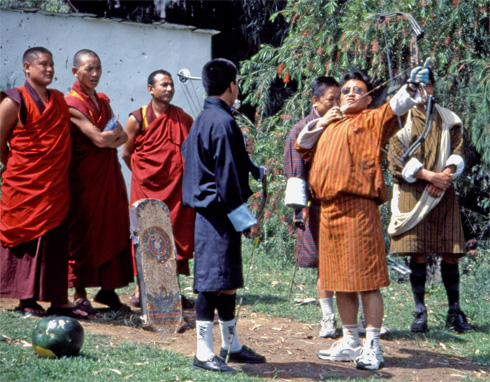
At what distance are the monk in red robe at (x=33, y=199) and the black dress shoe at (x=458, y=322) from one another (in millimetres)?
2970

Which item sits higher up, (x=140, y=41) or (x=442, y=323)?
(x=140, y=41)

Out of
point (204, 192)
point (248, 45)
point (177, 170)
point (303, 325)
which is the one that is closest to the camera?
point (204, 192)

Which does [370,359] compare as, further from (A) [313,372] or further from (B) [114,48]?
(B) [114,48]

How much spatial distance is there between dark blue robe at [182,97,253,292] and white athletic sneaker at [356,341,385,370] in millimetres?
889

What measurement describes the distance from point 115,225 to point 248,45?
721cm

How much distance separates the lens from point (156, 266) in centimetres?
562

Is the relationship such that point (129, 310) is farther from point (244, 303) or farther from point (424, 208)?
point (424, 208)

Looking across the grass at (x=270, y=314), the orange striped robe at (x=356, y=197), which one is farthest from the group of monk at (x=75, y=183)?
the orange striped robe at (x=356, y=197)

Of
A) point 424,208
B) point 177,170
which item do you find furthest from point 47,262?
point 424,208

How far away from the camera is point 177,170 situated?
252 inches

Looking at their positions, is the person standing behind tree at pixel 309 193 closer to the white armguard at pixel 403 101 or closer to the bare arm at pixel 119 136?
the white armguard at pixel 403 101

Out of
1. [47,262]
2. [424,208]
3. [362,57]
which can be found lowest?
[47,262]

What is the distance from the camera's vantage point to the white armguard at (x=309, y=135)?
15.2 feet

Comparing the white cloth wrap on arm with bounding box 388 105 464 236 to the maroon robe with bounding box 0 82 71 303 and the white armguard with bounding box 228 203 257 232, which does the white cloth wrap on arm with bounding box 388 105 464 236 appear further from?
the maroon robe with bounding box 0 82 71 303
